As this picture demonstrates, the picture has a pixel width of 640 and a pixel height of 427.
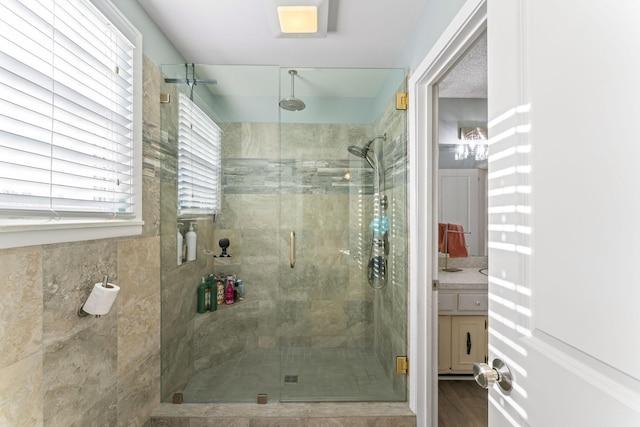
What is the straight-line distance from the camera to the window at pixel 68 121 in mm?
991

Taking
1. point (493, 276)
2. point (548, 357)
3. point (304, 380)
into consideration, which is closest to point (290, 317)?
point (304, 380)

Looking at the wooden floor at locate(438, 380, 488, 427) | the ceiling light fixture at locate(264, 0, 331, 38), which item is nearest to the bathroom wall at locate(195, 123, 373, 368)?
the ceiling light fixture at locate(264, 0, 331, 38)

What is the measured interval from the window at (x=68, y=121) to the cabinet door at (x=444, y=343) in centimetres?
230

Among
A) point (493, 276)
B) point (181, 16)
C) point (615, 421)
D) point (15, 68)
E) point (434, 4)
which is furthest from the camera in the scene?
point (181, 16)

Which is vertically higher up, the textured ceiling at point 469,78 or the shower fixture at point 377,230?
the textured ceiling at point 469,78

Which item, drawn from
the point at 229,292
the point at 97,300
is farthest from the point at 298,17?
the point at 229,292

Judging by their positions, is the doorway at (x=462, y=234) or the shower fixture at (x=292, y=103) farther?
the doorway at (x=462, y=234)

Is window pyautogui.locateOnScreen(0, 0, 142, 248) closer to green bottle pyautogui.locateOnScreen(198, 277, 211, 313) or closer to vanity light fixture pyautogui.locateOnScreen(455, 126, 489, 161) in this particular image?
green bottle pyautogui.locateOnScreen(198, 277, 211, 313)

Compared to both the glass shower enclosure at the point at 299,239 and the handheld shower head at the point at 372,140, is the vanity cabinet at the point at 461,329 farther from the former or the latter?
the handheld shower head at the point at 372,140

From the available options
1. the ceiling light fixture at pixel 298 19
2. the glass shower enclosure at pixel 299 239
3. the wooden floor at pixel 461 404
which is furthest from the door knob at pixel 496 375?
the ceiling light fixture at pixel 298 19

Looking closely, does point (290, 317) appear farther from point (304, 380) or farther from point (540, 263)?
point (540, 263)

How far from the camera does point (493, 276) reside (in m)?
0.83

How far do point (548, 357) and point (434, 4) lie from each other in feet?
5.51

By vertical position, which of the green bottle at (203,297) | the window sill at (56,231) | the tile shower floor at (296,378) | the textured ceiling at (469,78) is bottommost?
the tile shower floor at (296,378)
